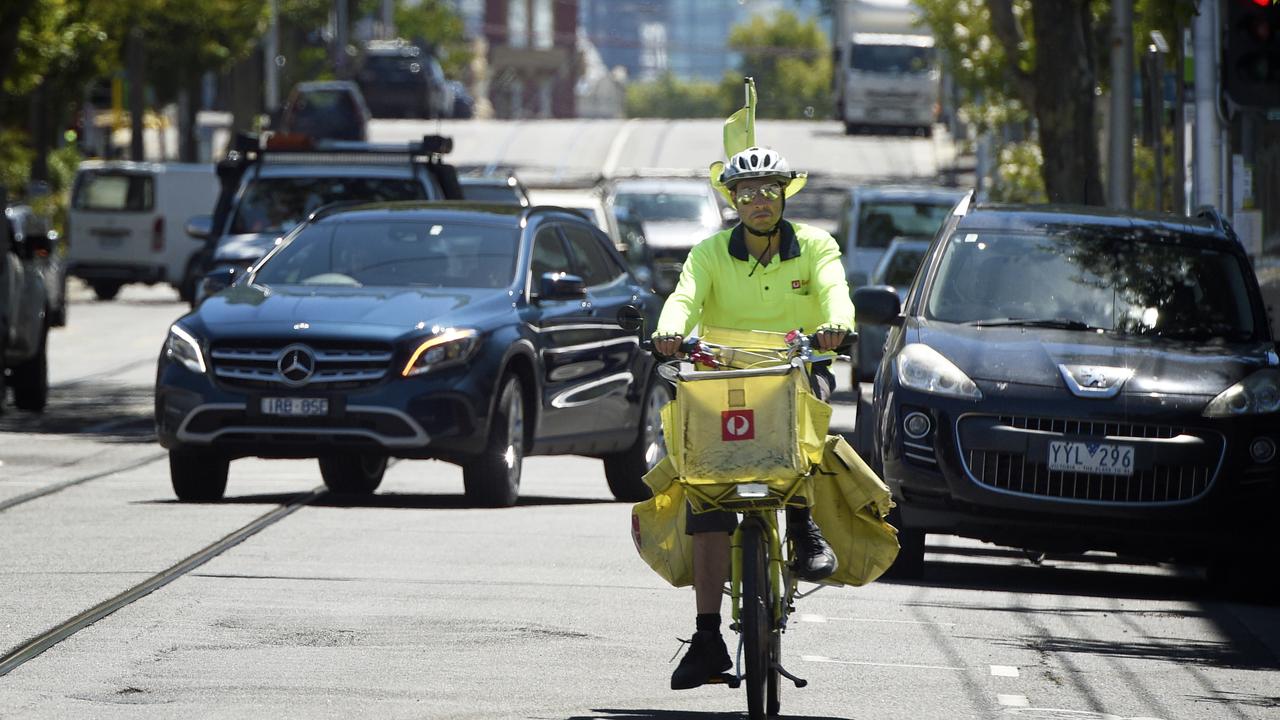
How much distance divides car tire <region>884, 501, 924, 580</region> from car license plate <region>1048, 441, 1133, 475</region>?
2.53 feet

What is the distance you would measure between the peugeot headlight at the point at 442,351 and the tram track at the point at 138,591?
964 millimetres

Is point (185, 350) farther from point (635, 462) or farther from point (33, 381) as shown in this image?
point (33, 381)

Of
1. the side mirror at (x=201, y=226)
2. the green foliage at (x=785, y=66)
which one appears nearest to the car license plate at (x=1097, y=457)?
the side mirror at (x=201, y=226)

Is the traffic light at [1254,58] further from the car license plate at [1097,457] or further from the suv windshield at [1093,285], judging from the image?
the car license plate at [1097,457]

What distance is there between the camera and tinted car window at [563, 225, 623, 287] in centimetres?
1495

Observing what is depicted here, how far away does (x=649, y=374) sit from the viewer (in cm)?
1501

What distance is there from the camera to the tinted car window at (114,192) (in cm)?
4031

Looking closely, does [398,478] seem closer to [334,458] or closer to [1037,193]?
[334,458]

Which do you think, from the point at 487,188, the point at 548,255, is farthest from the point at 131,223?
the point at 548,255

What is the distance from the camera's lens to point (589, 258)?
1517 cm

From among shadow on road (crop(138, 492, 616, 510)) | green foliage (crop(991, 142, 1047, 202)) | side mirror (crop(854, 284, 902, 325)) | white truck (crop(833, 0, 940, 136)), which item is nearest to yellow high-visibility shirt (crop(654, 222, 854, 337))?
side mirror (crop(854, 284, 902, 325))

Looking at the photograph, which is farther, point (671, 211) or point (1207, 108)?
point (671, 211)

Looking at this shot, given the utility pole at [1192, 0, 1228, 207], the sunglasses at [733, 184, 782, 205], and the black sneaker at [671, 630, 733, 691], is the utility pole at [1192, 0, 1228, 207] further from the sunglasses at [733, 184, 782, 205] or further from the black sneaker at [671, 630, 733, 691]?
the black sneaker at [671, 630, 733, 691]

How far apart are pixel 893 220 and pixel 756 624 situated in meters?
22.4
